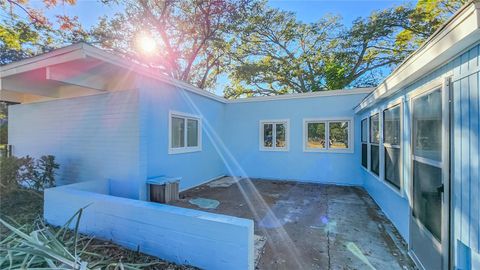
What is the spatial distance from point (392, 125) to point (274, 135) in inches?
166

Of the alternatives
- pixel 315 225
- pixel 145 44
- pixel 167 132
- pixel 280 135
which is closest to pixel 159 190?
pixel 167 132

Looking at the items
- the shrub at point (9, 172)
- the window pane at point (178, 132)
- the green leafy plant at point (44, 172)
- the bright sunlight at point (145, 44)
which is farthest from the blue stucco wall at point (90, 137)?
the bright sunlight at point (145, 44)

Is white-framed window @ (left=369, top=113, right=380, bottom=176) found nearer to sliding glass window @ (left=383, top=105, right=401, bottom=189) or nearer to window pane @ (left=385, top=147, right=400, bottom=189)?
sliding glass window @ (left=383, top=105, right=401, bottom=189)

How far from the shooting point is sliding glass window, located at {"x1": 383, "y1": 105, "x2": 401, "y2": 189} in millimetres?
3461

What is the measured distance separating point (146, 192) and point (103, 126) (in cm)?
188

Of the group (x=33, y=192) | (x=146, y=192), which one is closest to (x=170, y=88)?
(x=146, y=192)

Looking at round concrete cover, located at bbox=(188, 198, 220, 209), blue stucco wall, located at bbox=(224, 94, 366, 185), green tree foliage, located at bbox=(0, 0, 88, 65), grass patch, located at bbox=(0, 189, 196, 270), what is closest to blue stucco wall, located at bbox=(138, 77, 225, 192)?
blue stucco wall, located at bbox=(224, 94, 366, 185)

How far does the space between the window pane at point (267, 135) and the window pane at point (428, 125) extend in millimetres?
5106

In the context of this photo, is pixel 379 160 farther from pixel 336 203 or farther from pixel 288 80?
pixel 288 80

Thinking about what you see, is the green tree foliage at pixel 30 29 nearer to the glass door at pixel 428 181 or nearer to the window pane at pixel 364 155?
the glass door at pixel 428 181

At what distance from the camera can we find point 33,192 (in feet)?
16.3

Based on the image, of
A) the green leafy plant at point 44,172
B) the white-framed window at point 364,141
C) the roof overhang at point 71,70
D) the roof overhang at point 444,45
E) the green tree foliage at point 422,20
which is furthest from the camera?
the green tree foliage at point 422,20

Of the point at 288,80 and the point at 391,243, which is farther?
the point at 288,80

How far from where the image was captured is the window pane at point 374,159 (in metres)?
4.71
